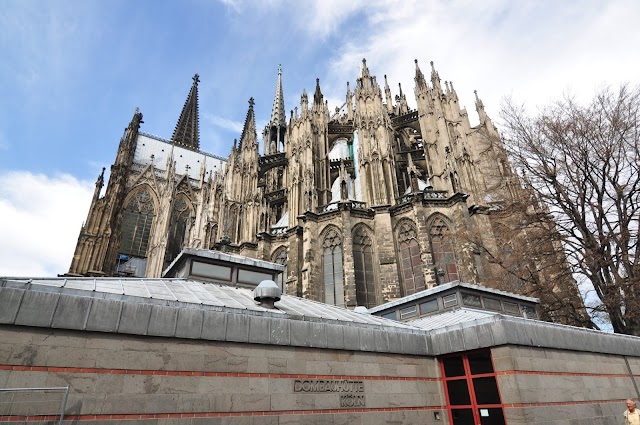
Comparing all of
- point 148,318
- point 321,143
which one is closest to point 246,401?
point 148,318

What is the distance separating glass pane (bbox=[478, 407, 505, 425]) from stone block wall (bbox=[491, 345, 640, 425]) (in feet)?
0.74

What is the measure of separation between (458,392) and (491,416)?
848mm

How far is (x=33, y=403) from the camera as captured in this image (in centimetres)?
462

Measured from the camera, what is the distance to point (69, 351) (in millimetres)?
5043

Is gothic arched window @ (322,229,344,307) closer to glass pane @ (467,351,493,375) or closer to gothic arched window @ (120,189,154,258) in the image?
glass pane @ (467,351,493,375)

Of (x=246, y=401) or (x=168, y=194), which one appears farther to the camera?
(x=168, y=194)

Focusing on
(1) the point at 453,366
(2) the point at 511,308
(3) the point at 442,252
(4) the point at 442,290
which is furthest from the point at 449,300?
(3) the point at 442,252

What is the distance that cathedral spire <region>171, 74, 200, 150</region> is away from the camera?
64062 millimetres

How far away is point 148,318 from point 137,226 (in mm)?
41579

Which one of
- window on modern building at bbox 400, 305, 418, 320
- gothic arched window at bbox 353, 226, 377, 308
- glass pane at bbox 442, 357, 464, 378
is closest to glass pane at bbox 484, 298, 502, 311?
window on modern building at bbox 400, 305, 418, 320

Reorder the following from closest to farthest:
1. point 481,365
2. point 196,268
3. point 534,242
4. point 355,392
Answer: point 355,392 < point 481,365 < point 196,268 < point 534,242

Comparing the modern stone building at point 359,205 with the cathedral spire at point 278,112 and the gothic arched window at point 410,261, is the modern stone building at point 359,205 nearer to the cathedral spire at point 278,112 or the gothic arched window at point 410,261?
the gothic arched window at point 410,261

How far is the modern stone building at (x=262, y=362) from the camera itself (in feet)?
16.3

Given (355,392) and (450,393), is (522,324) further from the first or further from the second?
(355,392)
